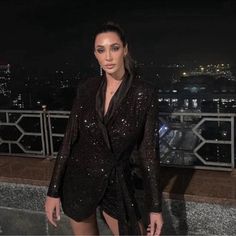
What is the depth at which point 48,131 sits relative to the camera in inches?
210

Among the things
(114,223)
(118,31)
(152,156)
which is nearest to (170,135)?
(114,223)

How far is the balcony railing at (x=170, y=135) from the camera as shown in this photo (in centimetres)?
447

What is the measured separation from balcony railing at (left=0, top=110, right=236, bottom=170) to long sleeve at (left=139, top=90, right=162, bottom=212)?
1850mm

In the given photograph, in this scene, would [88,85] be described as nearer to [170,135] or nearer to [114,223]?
[114,223]

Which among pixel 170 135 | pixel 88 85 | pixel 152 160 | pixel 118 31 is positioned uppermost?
pixel 118 31

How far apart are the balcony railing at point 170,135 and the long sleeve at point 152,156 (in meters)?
1.85

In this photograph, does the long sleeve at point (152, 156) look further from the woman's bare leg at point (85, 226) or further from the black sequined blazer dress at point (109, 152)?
the woman's bare leg at point (85, 226)

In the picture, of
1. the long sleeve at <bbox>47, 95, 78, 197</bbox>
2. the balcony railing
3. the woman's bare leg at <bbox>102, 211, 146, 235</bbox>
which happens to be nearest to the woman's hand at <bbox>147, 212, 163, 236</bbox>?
the woman's bare leg at <bbox>102, 211, 146, 235</bbox>

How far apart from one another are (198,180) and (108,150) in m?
2.12

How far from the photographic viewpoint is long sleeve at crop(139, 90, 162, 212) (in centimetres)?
227

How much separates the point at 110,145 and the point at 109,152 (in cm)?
5

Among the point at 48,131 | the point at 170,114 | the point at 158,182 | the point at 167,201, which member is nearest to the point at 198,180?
the point at 167,201

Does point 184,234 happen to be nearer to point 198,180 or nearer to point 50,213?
point 198,180

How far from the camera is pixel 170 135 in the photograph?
15.9 ft
